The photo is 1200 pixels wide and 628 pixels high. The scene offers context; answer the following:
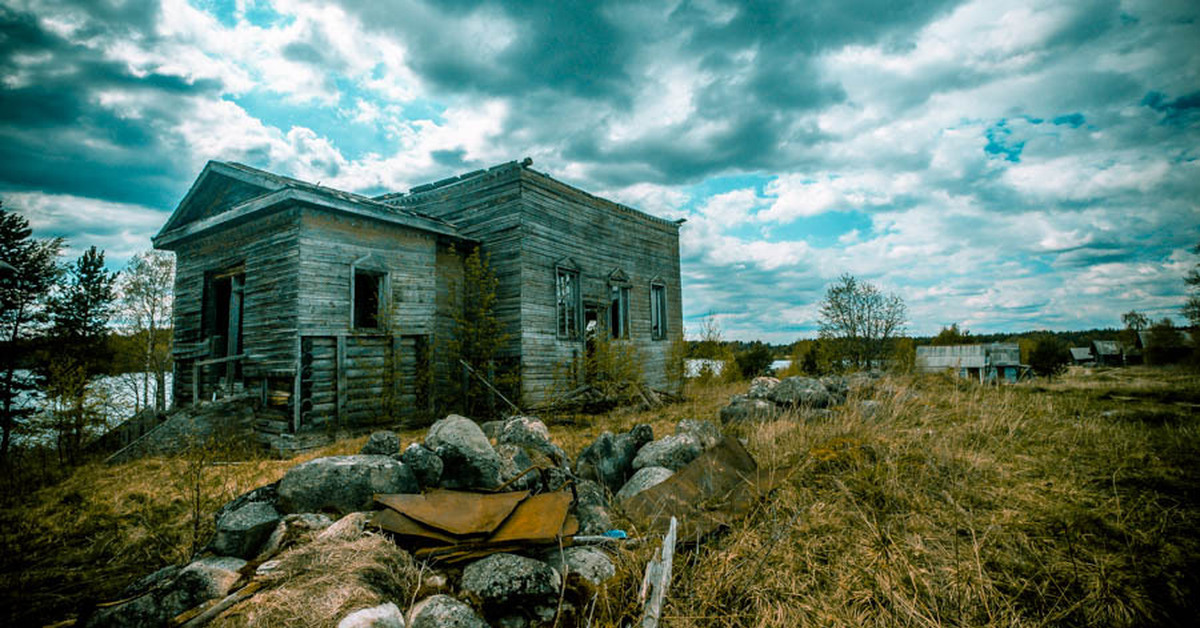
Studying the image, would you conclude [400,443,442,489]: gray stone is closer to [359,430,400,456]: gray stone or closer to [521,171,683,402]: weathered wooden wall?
[359,430,400,456]: gray stone

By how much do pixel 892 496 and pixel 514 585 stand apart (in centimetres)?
294

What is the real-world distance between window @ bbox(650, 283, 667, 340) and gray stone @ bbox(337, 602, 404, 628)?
13.2m

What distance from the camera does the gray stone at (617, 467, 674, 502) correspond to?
390 cm

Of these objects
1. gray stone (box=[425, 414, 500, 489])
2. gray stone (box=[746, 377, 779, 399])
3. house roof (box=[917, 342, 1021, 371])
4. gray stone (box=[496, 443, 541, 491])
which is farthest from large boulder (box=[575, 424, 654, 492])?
house roof (box=[917, 342, 1021, 371])

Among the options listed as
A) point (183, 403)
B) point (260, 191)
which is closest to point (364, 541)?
point (260, 191)

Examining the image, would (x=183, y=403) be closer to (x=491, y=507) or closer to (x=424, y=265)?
(x=424, y=265)

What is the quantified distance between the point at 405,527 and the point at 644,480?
2042 mm

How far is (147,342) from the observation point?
17047 mm

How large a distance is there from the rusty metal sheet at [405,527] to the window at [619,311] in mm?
11066

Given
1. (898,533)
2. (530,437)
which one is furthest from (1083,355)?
(530,437)

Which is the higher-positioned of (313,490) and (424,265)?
(424,265)

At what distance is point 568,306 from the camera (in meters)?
12.2

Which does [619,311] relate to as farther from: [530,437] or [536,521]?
[536,521]

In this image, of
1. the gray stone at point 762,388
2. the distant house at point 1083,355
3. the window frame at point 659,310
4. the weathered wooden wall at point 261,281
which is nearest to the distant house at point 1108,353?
the distant house at point 1083,355
